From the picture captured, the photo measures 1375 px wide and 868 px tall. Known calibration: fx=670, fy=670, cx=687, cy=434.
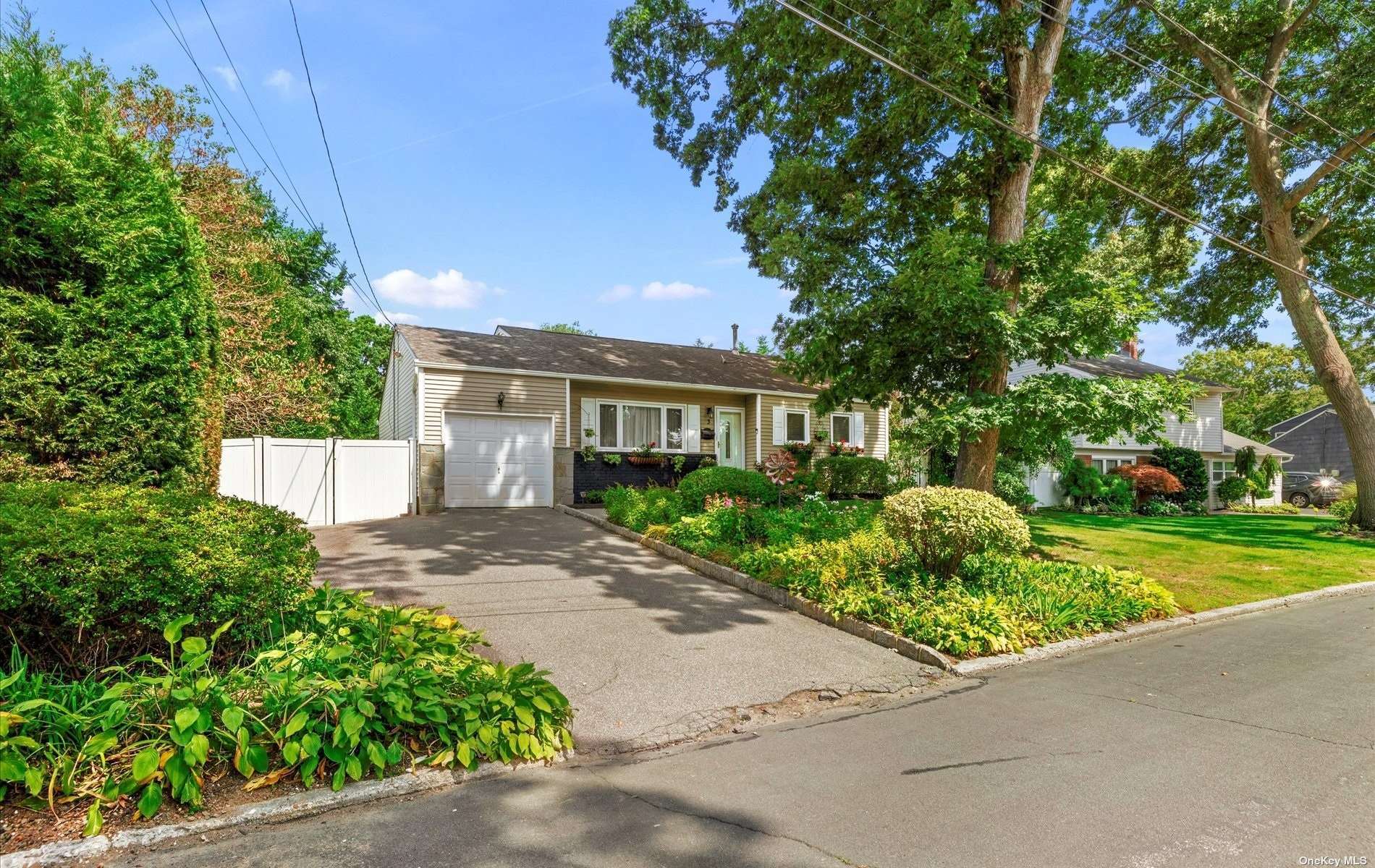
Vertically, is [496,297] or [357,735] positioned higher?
[496,297]

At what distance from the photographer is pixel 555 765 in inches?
155

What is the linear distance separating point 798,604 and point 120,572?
5923 mm

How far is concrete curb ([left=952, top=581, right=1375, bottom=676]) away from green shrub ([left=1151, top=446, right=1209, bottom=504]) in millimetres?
14652

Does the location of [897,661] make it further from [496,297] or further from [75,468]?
[496,297]

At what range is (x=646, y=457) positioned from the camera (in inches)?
673

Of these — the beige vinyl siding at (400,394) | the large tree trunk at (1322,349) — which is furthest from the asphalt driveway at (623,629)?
the large tree trunk at (1322,349)

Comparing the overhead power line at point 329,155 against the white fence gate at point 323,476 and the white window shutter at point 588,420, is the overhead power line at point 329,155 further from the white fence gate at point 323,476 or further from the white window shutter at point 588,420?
the white window shutter at point 588,420

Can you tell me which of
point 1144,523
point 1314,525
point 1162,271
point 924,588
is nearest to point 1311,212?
point 1162,271

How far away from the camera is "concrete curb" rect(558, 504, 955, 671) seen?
6113 millimetres

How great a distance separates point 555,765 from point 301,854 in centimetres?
137

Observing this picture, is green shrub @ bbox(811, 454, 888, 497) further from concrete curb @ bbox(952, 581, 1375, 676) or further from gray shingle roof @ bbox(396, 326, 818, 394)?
concrete curb @ bbox(952, 581, 1375, 676)

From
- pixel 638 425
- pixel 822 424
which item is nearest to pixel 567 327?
pixel 822 424

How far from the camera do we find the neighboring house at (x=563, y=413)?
15.2 metres

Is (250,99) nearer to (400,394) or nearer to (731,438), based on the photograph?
(400,394)
